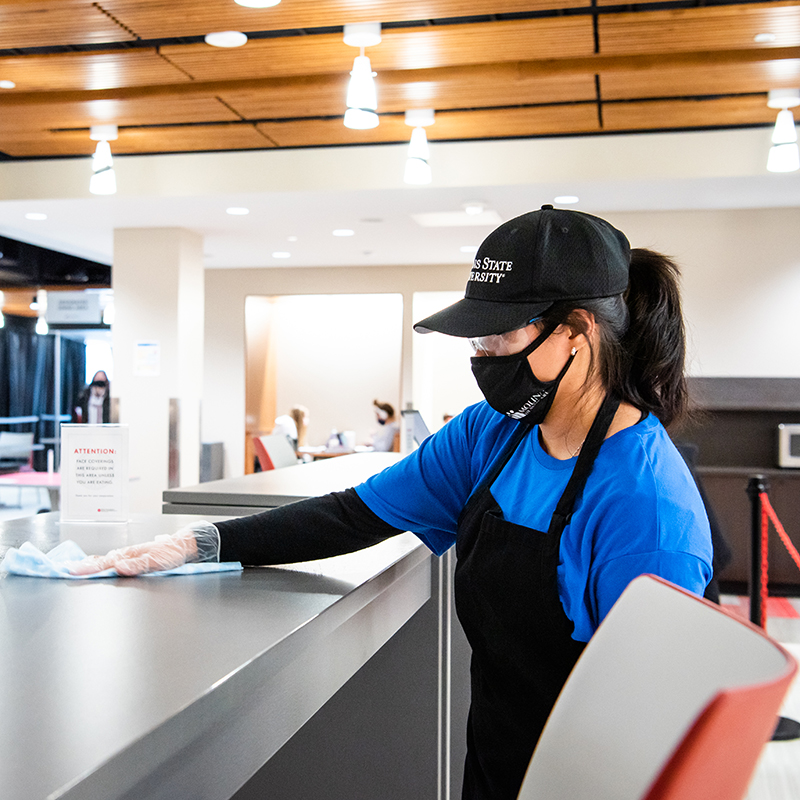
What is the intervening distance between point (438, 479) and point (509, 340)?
0.99ft

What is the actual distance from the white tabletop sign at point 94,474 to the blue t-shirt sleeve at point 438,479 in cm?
70

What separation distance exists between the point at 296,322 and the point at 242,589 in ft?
38.5

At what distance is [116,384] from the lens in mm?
8273

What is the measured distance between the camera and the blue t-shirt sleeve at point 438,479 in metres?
1.53

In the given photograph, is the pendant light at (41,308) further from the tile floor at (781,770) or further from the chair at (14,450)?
the tile floor at (781,770)

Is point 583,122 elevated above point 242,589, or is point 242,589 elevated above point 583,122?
point 583,122

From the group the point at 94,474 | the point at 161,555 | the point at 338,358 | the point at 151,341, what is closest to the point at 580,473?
the point at 161,555

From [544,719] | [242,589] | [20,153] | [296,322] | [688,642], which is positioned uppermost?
[20,153]

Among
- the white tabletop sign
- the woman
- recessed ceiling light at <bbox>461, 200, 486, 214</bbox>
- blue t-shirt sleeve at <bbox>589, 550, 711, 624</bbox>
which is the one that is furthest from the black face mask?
recessed ceiling light at <bbox>461, 200, 486, 214</bbox>

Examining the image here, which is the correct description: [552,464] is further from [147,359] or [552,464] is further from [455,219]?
[147,359]

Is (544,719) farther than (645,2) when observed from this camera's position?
No

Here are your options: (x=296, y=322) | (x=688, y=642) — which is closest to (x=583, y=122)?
(x=688, y=642)

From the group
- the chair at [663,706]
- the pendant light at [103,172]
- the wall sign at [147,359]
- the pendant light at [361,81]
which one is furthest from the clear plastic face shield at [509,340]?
the wall sign at [147,359]

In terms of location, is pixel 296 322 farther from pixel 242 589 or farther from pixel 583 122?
pixel 242 589
